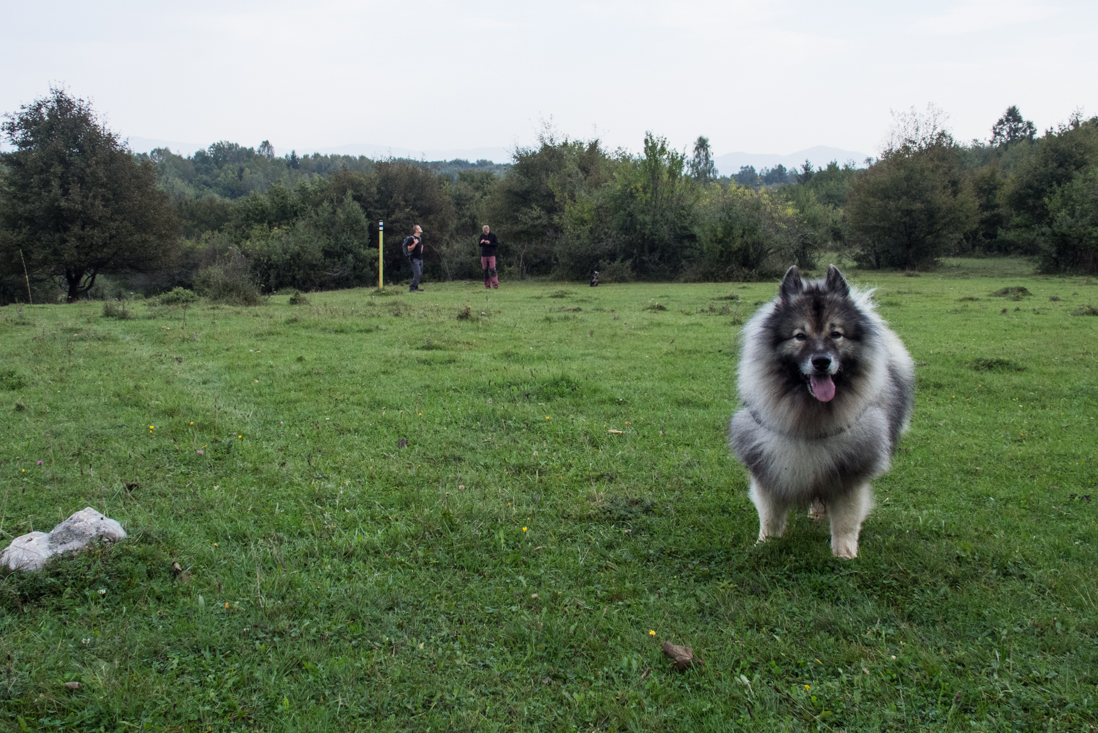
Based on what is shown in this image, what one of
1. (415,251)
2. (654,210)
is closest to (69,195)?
(415,251)

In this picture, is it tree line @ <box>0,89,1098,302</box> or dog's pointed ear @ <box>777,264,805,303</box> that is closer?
dog's pointed ear @ <box>777,264,805,303</box>

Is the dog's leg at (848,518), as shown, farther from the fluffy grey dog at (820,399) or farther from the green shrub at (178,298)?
the green shrub at (178,298)

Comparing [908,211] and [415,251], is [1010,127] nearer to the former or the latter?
[908,211]

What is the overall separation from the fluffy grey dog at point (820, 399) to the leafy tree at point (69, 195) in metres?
29.3

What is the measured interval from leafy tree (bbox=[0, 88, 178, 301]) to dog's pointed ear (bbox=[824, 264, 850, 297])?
2951 centimetres

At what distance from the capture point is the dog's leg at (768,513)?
419 cm

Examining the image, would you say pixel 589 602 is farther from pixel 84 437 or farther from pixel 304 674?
pixel 84 437

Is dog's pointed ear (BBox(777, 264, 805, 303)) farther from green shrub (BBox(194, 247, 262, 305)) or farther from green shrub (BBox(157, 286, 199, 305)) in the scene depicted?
green shrub (BBox(157, 286, 199, 305))

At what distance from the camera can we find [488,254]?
2483 centimetres

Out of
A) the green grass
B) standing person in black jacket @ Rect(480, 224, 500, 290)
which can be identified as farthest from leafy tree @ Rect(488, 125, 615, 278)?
the green grass

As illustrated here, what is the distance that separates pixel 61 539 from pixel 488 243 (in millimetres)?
21253

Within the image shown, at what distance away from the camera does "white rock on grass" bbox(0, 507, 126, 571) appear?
11.2ft

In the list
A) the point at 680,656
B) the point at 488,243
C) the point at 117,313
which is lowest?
the point at 680,656

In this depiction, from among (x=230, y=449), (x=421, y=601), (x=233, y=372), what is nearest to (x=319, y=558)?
(x=421, y=601)
